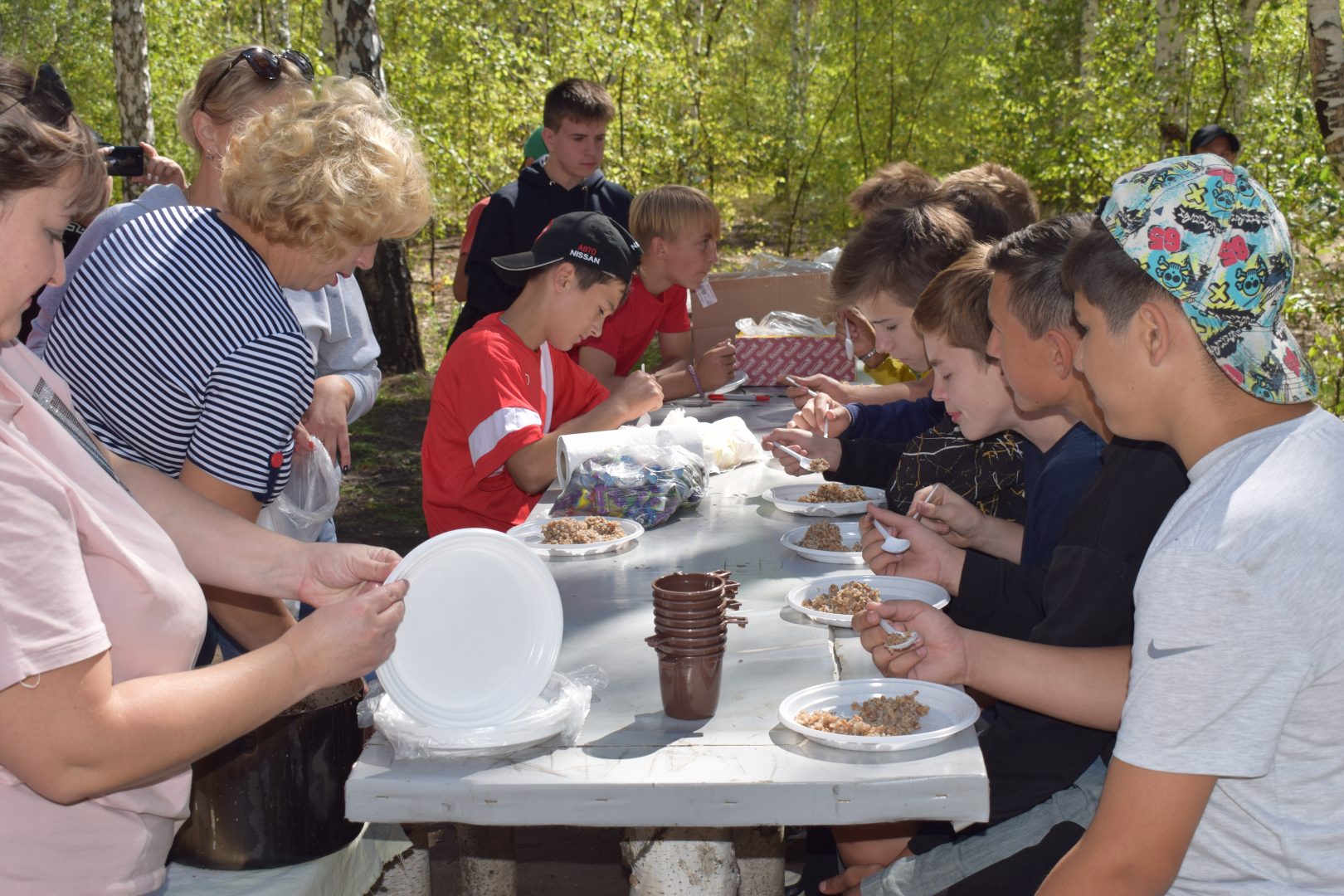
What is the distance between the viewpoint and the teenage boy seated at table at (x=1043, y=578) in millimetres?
1887

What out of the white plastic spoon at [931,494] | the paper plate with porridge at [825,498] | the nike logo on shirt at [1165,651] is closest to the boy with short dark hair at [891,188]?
the paper plate with porridge at [825,498]

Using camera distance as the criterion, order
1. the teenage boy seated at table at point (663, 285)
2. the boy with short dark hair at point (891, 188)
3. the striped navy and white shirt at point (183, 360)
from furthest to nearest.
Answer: the teenage boy seated at table at point (663, 285) → the boy with short dark hair at point (891, 188) → the striped navy and white shirt at point (183, 360)

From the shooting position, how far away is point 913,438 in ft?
11.7

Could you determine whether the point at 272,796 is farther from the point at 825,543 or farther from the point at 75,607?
the point at 825,543

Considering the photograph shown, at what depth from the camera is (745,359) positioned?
5320mm

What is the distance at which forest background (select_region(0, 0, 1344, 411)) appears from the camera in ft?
32.8

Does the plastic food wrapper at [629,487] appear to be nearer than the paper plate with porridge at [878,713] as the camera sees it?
No

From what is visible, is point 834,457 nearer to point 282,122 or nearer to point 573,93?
point 282,122

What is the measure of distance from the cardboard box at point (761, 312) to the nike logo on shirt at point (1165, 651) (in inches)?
154

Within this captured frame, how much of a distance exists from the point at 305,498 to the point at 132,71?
1105cm

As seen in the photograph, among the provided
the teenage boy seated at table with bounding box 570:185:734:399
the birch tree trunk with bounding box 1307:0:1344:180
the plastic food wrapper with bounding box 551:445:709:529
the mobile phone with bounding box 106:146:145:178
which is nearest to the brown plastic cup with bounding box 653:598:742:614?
the plastic food wrapper with bounding box 551:445:709:529

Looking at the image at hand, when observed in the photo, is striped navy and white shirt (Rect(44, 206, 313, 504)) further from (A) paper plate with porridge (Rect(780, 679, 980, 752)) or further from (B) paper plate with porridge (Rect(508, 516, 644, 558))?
(A) paper plate with porridge (Rect(780, 679, 980, 752))

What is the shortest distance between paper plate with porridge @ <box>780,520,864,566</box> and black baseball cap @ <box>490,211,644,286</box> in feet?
3.69

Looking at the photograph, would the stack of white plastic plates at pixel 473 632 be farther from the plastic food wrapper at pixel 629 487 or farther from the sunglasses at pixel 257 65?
the sunglasses at pixel 257 65
